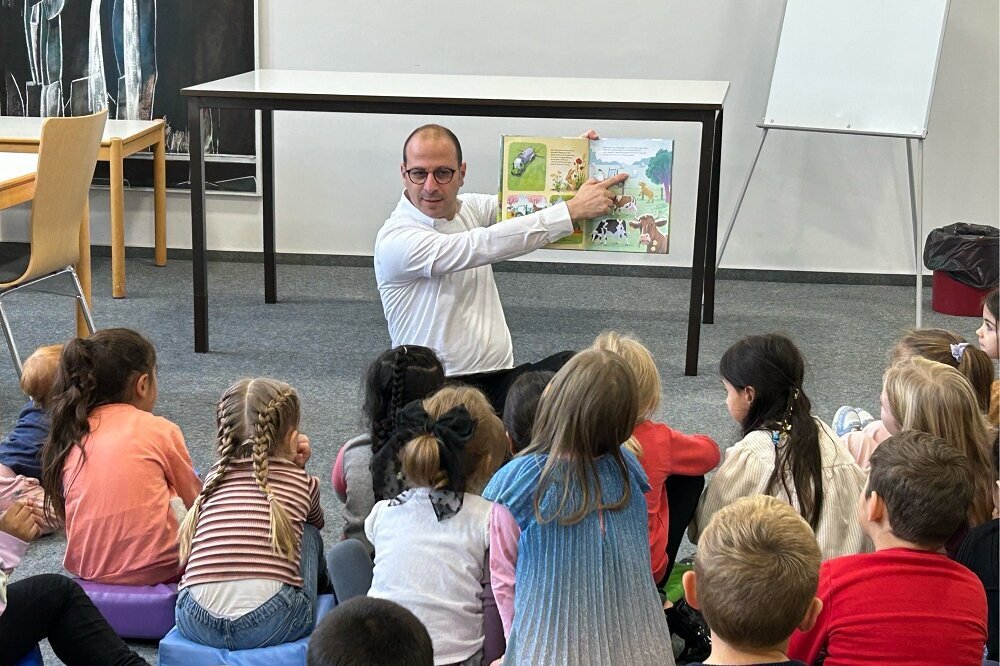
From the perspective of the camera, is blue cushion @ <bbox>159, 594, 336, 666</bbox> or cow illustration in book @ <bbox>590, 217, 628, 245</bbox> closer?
blue cushion @ <bbox>159, 594, 336, 666</bbox>

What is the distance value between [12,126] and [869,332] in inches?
143

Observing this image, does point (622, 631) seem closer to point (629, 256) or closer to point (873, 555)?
point (873, 555)

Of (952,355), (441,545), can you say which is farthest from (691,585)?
(952,355)

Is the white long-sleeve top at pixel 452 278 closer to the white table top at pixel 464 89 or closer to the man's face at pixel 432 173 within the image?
the man's face at pixel 432 173

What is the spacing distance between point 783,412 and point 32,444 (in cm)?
163

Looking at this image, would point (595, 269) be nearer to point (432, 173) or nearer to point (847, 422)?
point (432, 173)

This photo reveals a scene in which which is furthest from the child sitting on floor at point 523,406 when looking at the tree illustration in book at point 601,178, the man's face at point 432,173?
the tree illustration in book at point 601,178

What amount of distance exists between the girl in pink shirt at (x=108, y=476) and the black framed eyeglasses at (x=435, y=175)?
105 cm

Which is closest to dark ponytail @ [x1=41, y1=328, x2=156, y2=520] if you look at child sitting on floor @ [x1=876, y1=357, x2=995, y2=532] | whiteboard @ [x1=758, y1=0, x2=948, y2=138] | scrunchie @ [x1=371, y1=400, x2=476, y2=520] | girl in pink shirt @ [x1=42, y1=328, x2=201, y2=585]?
girl in pink shirt @ [x1=42, y1=328, x2=201, y2=585]

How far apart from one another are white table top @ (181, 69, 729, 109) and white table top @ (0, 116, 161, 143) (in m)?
0.80

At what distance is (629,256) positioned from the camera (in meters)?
5.45

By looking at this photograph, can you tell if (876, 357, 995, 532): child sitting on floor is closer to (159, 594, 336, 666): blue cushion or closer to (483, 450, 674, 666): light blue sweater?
(483, 450, 674, 666): light blue sweater

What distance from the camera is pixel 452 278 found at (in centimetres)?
318

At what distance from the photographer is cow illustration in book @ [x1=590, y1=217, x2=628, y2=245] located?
3.41 metres
